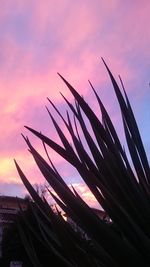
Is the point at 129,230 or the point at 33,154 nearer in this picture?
the point at 129,230

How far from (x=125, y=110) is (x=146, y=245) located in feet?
2.46

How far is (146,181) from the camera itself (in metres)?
2.67

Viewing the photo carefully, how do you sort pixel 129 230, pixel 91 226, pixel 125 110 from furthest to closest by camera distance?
pixel 125 110
pixel 129 230
pixel 91 226

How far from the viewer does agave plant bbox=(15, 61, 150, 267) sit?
212 cm

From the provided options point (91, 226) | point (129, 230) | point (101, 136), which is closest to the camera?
point (91, 226)

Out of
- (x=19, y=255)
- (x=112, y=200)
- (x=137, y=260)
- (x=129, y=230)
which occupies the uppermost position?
(x=19, y=255)

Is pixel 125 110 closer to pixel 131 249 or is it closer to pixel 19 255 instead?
pixel 131 249

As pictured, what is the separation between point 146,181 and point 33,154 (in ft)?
1.98

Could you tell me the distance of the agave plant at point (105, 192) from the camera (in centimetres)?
212

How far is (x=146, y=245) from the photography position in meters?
2.13

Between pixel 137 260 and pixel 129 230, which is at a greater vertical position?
pixel 129 230

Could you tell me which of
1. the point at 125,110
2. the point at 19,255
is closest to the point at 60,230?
the point at 125,110

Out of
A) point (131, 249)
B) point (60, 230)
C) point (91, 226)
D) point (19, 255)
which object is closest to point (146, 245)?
point (131, 249)

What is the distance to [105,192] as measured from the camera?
7.51 feet
